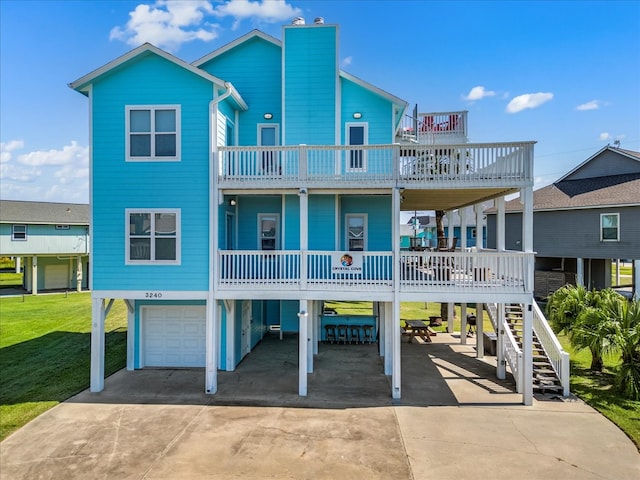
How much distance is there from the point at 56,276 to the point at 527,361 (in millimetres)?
34746

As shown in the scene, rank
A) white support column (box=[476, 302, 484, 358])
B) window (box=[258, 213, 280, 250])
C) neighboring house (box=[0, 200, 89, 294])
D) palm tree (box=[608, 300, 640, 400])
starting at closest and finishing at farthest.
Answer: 1. palm tree (box=[608, 300, 640, 400])
2. white support column (box=[476, 302, 484, 358])
3. window (box=[258, 213, 280, 250])
4. neighboring house (box=[0, 200, 89, 294])

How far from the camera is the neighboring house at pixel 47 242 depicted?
1114 inches

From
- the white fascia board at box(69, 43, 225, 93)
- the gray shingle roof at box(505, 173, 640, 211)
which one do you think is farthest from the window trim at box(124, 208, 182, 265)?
the gray shingle roof at box(505, 173, 640, 211)

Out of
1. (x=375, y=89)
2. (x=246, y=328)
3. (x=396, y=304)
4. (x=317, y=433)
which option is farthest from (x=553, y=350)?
(x=375, y=89)

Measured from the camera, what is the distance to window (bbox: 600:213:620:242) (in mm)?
21031

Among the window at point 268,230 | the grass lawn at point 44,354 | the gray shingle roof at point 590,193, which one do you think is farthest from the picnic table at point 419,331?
the gray shingle roof at point 590,193

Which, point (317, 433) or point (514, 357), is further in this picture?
point (514, 357)

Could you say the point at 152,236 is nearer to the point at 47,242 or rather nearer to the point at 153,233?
the point at 153,233

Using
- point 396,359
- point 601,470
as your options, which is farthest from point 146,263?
point 601,470

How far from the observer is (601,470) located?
6793 millimetres

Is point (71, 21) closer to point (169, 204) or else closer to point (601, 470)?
point (169, 204)

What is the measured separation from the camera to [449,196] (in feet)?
41.5

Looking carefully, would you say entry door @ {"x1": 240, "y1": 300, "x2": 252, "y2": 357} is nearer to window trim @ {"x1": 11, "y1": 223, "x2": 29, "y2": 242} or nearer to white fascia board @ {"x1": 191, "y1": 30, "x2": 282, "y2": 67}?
white fascia board @ {"x1": 191, "y1": 30, "x2": 282, "y2": 67}

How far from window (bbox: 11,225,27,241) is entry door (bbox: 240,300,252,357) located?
79.6 feet
